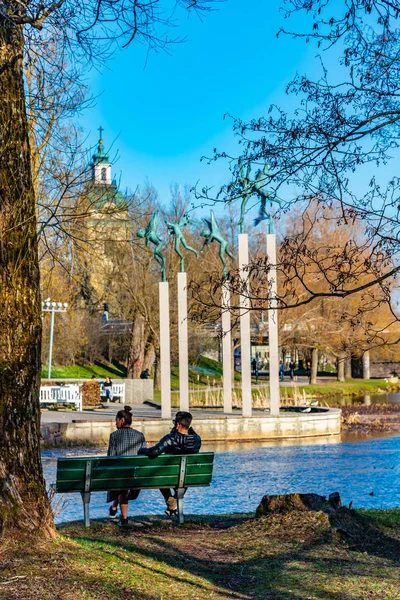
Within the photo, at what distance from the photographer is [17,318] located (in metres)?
6.71

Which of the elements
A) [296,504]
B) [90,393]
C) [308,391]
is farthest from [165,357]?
[308,391]

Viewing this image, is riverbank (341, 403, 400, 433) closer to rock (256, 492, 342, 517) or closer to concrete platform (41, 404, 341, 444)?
concrete platform (41, 404, 341, 444)

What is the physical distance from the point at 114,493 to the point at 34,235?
340 centimetres

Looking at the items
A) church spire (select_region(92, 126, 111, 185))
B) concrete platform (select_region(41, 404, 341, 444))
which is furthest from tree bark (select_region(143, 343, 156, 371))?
church spire (select_region(92, 126, 111, 185))

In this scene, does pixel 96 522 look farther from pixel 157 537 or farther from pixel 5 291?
pixel 5 291

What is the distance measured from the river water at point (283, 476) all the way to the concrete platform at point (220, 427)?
0.72m

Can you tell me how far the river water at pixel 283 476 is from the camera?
487 inches

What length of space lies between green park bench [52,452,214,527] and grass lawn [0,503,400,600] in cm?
42

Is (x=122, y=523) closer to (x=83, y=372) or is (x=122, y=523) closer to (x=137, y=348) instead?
(x=137, y=348)

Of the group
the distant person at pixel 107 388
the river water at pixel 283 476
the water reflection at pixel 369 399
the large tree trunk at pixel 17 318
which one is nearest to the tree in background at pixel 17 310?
the large tree trunk at pixel 17 318

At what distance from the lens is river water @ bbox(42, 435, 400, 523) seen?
40.6 ft

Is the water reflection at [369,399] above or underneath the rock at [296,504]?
above

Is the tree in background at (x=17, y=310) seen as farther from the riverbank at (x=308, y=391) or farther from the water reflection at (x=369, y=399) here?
the water reflection at (x=369, y=399)

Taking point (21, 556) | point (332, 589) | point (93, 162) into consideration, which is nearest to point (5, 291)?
point (21, 556)
